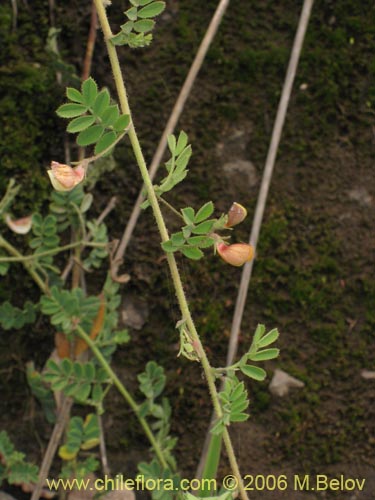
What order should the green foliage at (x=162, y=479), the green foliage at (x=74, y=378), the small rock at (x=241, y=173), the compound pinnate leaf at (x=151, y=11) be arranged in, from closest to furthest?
the compound pinnate leaf at (x=151, y=11)
the green foliage at (x=162, y=479)
the green foliage at (x=74, y=378)
the small rock at (x=241, y=173)

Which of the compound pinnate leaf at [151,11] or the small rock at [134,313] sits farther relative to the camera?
the small rock at [134,313]

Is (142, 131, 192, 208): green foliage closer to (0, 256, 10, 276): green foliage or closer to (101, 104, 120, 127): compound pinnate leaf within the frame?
(101, 104, 120, 127): compound pinnate leaf

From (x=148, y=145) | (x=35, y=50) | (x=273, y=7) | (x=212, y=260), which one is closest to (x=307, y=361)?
(x=212, y=260)

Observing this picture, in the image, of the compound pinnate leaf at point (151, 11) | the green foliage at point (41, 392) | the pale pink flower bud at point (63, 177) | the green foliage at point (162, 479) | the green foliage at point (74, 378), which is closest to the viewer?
the pale pink flower bud at point (63, 177)

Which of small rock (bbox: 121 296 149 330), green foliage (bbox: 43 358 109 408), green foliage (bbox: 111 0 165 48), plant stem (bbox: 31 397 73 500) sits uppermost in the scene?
green foliage (bbox: 111 0 165 48)

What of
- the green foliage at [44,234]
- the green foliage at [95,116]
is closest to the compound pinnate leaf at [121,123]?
the green foliage at [95,116]

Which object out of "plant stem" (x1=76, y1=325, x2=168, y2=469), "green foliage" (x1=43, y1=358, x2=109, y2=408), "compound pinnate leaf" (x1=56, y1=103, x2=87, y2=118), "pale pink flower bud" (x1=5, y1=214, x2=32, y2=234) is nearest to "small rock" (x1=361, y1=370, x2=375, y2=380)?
"plant stem" (x1=76, y1=325, x2=168, y2=469)

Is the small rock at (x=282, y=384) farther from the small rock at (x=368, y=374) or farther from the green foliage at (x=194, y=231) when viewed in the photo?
the green foliage at (x=194, y=231)

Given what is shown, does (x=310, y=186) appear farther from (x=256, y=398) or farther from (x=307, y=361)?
(x=256, y=398)
